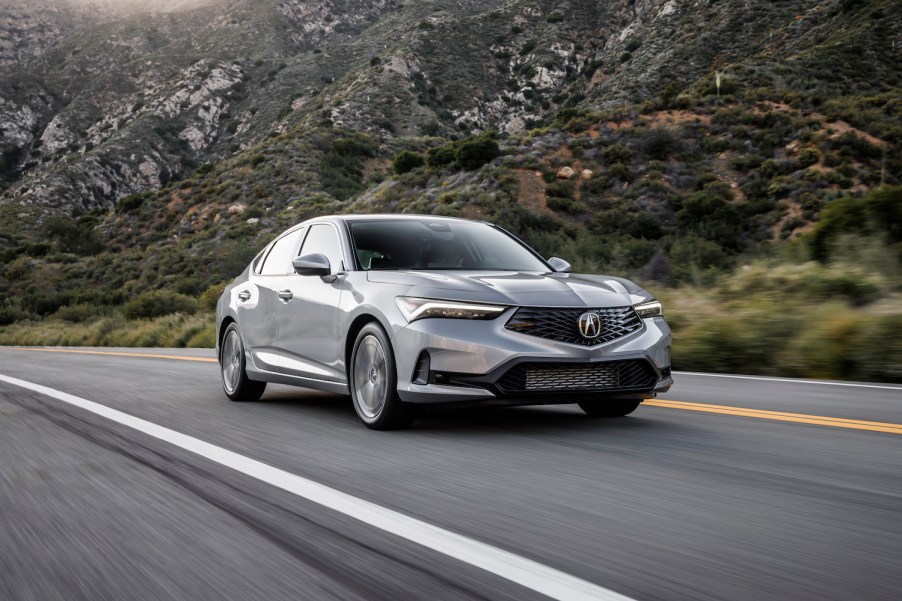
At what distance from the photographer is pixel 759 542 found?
340cm

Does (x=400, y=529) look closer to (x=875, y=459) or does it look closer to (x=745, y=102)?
(x=875, y=459)

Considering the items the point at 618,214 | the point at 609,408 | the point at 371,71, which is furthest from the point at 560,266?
the point at 371,71

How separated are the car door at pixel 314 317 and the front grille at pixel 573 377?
4.97ft

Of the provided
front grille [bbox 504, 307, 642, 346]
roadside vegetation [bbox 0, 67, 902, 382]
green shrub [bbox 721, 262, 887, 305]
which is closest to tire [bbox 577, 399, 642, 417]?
front grille [bbox 504, 307, 642, 346]

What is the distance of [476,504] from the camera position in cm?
414

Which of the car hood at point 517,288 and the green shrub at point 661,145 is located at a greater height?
the green shrub at point 661,145

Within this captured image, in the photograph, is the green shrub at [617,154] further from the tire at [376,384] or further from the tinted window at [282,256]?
the tire at [376,384]

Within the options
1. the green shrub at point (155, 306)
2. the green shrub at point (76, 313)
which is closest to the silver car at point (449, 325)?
the green shrub at point (155, 306)

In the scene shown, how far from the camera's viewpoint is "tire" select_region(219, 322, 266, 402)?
337 inches

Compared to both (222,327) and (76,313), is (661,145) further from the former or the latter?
(222,327)

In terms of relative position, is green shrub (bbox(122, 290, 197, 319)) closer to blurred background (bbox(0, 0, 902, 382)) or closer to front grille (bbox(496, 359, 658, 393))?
blurred background (bbox(0, 0, 902, 382))

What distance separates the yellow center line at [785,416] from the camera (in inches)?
238

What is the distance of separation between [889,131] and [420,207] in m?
20.7

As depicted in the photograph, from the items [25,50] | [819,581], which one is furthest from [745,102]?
[25,50]
